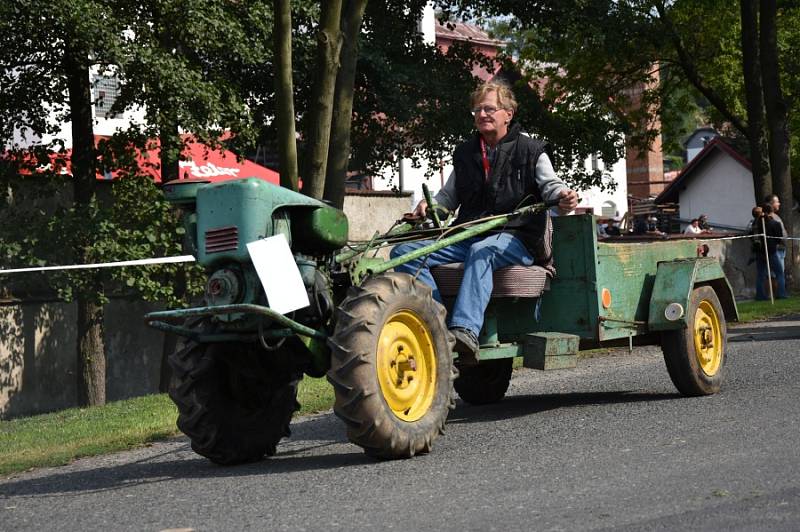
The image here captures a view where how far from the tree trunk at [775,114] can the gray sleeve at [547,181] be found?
20.6m

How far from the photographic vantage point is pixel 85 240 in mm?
16953

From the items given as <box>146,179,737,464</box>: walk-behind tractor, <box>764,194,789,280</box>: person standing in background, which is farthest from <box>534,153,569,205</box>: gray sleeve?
<box>764,194,789,280</box>: person standing in background

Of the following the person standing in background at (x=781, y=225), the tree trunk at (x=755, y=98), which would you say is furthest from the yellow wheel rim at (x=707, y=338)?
the tree trunk at (x=755, y=98)

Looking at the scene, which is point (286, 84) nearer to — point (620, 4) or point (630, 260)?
point (630, 260)

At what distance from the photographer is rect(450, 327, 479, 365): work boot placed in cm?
823

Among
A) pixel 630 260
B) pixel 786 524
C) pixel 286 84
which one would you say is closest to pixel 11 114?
pixel 286 84

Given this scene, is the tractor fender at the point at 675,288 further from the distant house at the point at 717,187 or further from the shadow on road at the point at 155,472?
the distant house at the point at 717,187

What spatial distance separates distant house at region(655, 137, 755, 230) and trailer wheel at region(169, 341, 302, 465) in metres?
59.1

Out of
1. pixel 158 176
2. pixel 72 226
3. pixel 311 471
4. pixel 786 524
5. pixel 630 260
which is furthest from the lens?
pixel 158 176

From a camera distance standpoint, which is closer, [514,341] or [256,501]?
[256,501]

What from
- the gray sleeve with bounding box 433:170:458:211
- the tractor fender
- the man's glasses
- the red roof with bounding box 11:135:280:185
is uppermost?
the red roof with bounding box 11:135:280:185

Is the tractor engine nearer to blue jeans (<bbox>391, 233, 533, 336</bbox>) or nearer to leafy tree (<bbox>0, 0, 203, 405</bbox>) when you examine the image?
blue jeans (<bbox>391, 233, 533, 336</bbox>)

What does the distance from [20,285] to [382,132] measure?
7724 millimetres

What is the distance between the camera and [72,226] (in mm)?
16906
